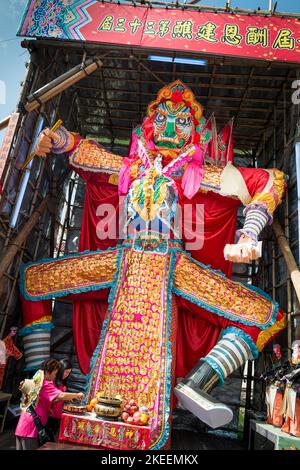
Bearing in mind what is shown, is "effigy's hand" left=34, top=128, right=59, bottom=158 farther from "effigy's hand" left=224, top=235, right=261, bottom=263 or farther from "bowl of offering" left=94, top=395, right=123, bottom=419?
"bowl of offering" left=94, top=395, right=123, bottom=419

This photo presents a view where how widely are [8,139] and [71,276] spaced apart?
1574 millimetres

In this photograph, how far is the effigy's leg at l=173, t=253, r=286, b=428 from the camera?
3359 mm

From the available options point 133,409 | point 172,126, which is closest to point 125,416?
point 133,409

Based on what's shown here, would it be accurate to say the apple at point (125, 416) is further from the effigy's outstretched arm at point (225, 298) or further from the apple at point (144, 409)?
the effigy's outstretched arm at point (225, 298)

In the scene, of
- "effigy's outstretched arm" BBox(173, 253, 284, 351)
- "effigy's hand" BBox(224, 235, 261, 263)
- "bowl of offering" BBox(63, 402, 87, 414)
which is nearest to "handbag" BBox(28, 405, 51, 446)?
"bowl of offering" BBox(63, 402, 87, 414)

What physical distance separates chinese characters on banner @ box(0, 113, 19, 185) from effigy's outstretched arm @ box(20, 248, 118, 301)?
1158mm

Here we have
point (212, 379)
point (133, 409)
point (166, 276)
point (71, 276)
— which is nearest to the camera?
point (133, 409)

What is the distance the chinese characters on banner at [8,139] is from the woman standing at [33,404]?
7.14ft

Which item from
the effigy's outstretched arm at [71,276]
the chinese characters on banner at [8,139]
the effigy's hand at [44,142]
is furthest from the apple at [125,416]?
the effigy's hand at [44,142]

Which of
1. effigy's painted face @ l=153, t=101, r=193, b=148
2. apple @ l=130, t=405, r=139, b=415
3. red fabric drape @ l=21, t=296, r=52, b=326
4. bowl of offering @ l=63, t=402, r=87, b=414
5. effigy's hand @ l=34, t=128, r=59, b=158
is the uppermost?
effigy's painted face @ l=153, t=101, r=193, b=148

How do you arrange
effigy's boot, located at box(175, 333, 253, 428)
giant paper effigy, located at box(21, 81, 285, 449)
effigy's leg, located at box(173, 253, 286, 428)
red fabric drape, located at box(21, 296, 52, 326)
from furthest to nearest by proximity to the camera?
red fabric drape, located at box(21, 296, 52, 326) < giant paper effigy, located at box(21, 81, 285, 449) < effigy's leg, located at box(173, 253, 286, 428) < effigy's boot, located at box(175, 333, 253, 428)

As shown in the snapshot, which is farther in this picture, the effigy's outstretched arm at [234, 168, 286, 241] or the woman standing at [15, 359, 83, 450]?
the effigy's outstretched arm at [234, 168, 286, 241]

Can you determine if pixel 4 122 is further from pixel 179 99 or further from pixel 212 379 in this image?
pixel 212 379

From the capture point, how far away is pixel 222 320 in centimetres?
385
